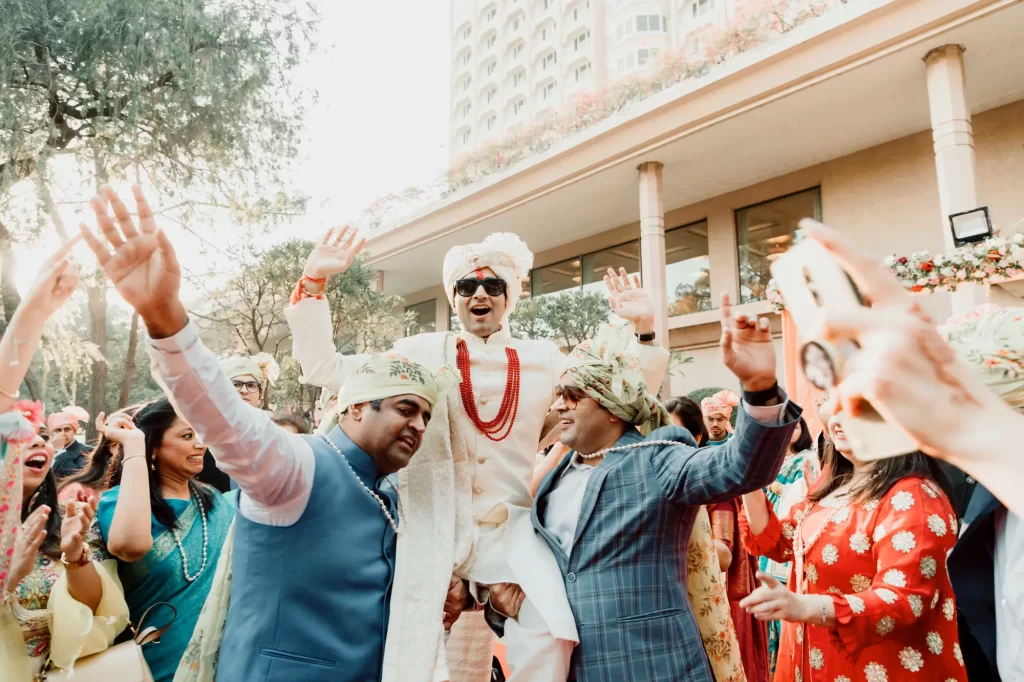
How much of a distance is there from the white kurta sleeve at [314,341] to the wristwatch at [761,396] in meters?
1.51

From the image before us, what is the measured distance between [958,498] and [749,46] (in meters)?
8.90

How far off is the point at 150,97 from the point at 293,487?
9731mm

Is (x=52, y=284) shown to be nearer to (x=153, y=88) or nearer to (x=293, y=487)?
(x=293, y=487)

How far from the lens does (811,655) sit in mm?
2396

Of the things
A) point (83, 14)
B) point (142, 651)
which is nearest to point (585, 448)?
point (142, 651)

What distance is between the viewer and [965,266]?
595 centimetres

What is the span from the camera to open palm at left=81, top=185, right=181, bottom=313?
1.43m

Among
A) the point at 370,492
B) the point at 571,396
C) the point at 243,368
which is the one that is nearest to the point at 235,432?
the point at 370,492

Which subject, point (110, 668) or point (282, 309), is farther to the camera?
point (282, 309)

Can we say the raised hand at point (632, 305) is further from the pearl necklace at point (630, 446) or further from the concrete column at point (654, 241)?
the concrete column at point (654, 241)

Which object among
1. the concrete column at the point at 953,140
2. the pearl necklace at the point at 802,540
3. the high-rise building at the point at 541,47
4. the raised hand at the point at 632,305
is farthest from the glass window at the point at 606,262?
the high-rise building at the point at 541,47

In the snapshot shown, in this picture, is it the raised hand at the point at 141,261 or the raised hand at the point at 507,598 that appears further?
the raised hand at the point at 507,598

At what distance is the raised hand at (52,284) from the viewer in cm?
206

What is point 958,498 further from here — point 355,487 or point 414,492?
point 355,487
